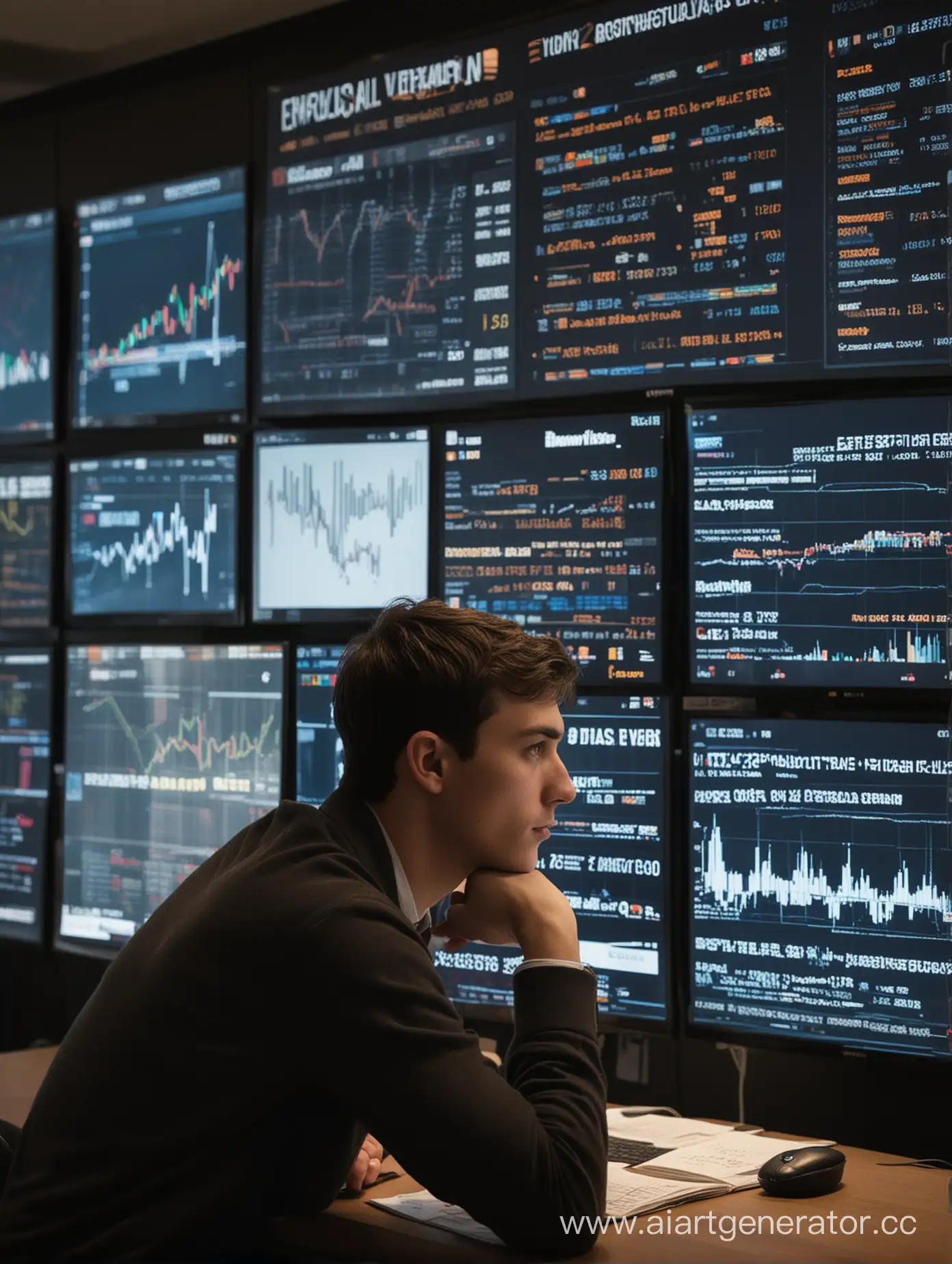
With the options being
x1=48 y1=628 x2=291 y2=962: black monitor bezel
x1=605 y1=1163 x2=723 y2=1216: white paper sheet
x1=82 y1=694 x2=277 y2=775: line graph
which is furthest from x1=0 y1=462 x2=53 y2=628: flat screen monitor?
x1=605 y1=1163 x2=723 y2=1216: white paper sheet

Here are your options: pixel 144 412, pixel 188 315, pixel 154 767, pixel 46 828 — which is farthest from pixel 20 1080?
pixel 188 315

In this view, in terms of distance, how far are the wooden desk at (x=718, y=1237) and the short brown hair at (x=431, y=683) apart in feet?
1.67

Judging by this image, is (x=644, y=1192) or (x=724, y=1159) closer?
(x=644, y=1192)

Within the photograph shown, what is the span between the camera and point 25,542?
3.57m

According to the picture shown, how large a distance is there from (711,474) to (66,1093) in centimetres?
156

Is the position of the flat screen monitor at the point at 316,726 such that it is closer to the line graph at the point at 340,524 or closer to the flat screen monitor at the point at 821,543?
the line graph at the point at 340,524

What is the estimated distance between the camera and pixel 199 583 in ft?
10.7

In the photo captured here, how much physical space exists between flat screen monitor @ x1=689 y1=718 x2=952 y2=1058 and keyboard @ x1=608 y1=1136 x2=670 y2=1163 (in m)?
0.51

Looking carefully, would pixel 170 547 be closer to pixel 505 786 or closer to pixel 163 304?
pixel 163 304

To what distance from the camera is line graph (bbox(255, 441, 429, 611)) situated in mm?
2984

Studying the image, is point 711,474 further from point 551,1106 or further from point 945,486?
point 551,1106

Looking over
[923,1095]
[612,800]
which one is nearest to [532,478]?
[612,800]

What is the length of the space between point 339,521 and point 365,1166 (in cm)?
152

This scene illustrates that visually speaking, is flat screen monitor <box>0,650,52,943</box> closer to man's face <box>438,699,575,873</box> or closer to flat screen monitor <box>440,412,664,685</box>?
flat screen monitor <box>440,412,664,685</box>
